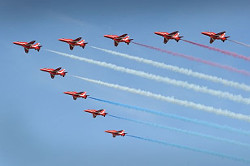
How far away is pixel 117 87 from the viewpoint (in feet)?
365

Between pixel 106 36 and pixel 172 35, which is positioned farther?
pixel 106 36

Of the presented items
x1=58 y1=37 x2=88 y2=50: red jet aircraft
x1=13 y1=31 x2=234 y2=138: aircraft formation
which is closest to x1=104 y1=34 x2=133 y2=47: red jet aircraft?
x1=13 y1=31 x2=234 y2=138: aircraft formation

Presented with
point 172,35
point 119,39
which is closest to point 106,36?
point 119,39

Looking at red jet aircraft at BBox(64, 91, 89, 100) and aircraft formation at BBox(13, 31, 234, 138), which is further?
red jet aircraft at BBox(64, 91, 89, 100)

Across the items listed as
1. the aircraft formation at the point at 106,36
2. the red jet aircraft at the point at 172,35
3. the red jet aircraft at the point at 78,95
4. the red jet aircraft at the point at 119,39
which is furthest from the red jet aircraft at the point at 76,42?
the red jet aircraft at the point at 172,35

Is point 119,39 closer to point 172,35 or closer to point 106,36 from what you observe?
point 106,36

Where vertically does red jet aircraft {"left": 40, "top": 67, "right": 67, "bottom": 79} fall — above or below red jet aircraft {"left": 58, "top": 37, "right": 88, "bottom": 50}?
below

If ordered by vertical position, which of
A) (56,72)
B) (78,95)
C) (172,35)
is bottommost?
(78,95)

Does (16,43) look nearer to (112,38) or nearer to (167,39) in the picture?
(112,38)

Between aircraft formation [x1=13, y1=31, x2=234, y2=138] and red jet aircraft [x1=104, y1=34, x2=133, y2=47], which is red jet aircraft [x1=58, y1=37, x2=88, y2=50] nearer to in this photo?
aircraft formation [x1=13, y1=31, x2=234, y2=138]

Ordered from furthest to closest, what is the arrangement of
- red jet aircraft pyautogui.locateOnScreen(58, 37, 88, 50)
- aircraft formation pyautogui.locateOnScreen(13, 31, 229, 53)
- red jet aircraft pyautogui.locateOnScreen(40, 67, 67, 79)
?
red jet aircraft pyautogui.locateOnScreen(40, 67, 67, 79) < red jet aircraft pyautogui.locateOnScreen(58, 37, 88, 50) < aircraft formation pyautogui.locateOnScreen(13, 31, 229, 53)

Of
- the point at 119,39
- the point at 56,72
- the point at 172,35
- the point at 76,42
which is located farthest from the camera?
the point at 56,72

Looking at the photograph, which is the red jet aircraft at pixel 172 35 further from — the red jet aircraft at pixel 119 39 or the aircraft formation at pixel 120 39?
the red jet aircraft at pixel 119 39

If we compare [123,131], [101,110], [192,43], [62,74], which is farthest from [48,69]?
[192,43]
